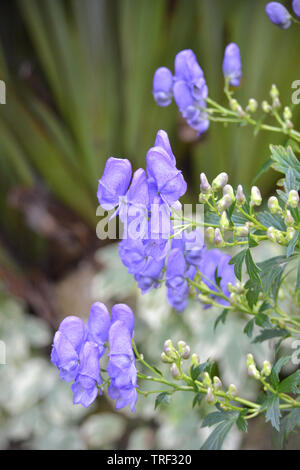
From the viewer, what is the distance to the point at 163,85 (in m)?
0.67

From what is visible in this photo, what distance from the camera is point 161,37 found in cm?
152

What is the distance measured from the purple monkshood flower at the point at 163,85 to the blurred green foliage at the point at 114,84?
832 millimetres

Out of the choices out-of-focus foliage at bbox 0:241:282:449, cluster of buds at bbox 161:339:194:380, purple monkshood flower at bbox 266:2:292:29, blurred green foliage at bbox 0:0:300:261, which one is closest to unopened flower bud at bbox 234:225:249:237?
cluster of buds at bbox 161:339:194:380

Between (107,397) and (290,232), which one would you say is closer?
(290,232)

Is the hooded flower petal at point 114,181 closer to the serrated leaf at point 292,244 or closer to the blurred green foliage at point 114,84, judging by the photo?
the serrated leaf at point 292,244

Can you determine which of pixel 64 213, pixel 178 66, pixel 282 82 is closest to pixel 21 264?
pixel 64 213

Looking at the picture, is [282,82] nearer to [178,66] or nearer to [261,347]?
[261,347]

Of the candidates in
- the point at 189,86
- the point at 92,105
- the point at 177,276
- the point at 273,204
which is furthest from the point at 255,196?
the point at 92,105

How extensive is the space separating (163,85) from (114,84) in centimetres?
101

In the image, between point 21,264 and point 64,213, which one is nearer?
point 64,213

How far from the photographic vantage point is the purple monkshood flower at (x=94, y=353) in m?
0.45

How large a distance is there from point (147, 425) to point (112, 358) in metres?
1.17


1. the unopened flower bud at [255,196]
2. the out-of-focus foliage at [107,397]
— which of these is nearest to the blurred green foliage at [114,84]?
the out-of-focus foliage at [107,397]

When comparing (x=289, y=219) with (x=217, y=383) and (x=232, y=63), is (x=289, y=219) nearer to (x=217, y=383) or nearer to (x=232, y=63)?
(x=217, y=383)
